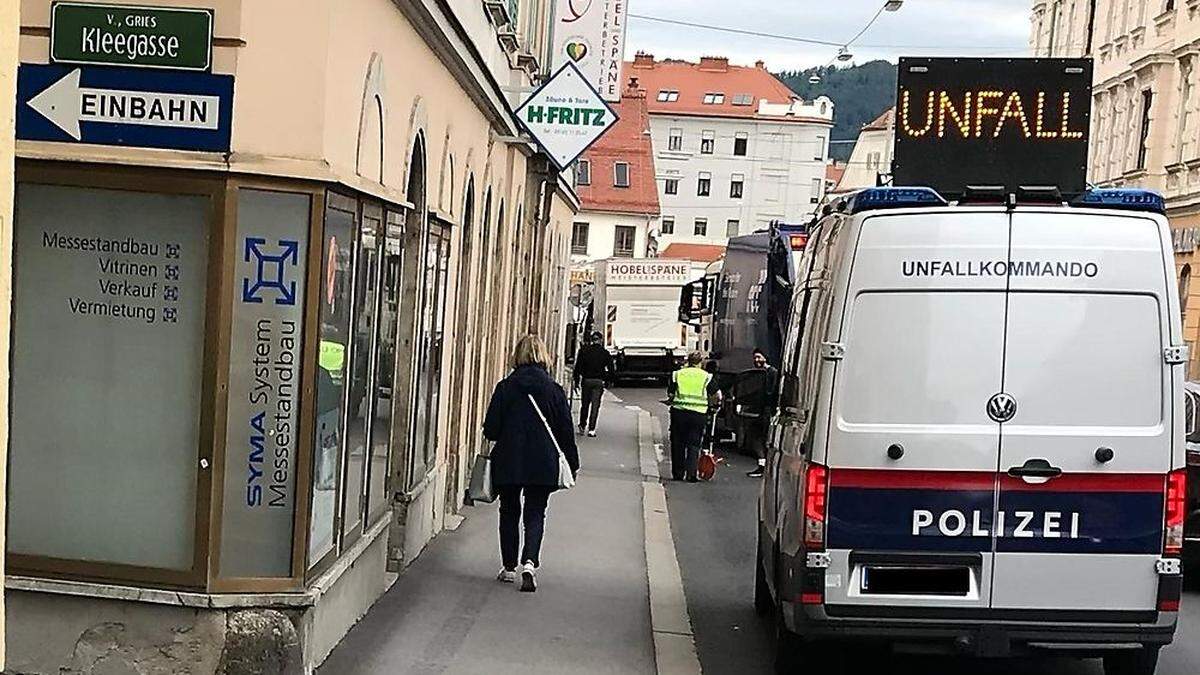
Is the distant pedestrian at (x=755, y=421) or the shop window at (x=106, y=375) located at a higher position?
the shop window at (x=106, y=375)

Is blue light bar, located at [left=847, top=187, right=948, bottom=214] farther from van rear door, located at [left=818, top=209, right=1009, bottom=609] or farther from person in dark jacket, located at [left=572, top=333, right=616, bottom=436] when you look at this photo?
person in dark jacket, located at [left=572, top=333, right=616, bottom=436]

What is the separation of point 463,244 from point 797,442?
6.06 meters

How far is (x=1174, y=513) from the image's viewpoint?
7520mm

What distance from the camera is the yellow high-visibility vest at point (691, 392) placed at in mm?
19484

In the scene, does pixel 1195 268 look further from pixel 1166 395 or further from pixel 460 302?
pixel 1166 395

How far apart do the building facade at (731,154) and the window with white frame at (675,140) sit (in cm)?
6

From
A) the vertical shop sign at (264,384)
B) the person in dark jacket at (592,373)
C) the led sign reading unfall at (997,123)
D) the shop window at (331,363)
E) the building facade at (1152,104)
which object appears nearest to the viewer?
the vertical shop sign at (264,384)

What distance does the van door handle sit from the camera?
7445mm

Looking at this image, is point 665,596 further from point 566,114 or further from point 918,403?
point 566,114

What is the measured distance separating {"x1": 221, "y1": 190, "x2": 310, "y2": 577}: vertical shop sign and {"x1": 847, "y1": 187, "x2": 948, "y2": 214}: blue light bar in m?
2.61

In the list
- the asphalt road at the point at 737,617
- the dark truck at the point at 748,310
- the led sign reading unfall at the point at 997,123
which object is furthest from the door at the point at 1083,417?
the dark truck at the point at 748,310

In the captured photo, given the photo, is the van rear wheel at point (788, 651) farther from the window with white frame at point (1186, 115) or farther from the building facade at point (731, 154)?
the building facade at point (731, 154)

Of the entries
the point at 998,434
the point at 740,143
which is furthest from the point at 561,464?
the point at 740,143

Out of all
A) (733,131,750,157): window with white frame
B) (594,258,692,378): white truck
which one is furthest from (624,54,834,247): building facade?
(594,258,692,378): white truck
